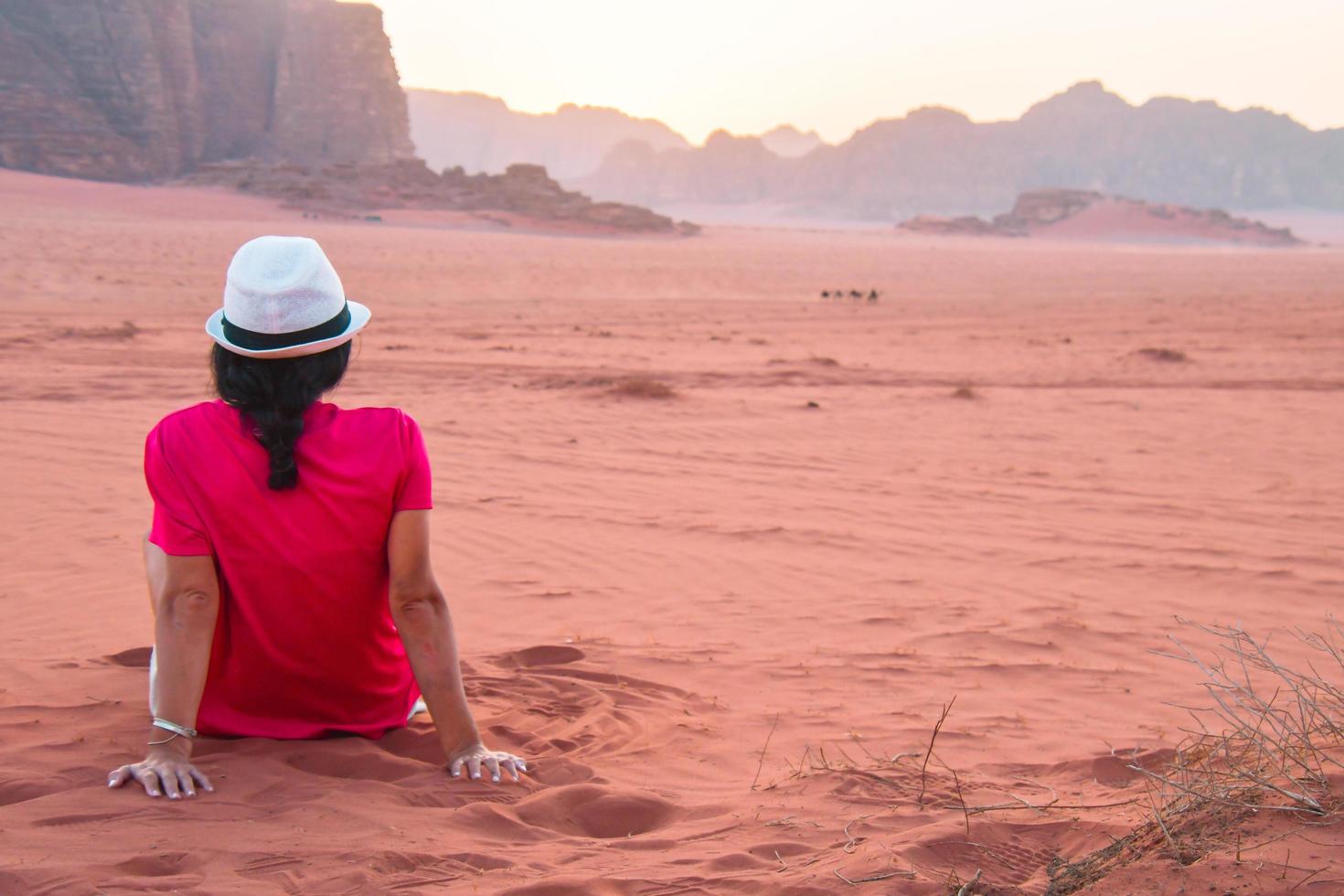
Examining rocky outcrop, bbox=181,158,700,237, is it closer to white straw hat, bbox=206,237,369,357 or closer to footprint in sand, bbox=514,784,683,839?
white straw hat, bbox=206,237,369,357

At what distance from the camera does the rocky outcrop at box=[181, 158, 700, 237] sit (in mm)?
45406

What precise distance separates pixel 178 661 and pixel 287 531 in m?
0.39

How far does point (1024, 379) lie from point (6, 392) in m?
10.2

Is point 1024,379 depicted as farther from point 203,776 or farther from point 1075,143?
point 1075,143

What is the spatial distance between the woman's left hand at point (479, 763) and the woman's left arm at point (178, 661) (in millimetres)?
585

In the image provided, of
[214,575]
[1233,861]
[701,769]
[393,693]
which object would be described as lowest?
[701,769]

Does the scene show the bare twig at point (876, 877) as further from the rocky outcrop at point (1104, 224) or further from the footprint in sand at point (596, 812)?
the rocky outcrop at point (1104, 224)

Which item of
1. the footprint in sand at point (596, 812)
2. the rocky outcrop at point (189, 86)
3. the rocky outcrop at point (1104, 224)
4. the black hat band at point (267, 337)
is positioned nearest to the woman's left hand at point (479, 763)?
the footprint in sand at point (596, 812)

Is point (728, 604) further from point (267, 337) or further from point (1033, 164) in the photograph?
point (1033, 164)

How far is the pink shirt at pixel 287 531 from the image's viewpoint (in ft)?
8.38

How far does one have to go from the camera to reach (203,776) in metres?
2.60

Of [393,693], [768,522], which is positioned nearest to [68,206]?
[768,522]

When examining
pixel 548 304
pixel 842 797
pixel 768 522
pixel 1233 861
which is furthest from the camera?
pixel 548 304

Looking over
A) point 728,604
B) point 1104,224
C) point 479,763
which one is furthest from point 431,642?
point 1104,224
